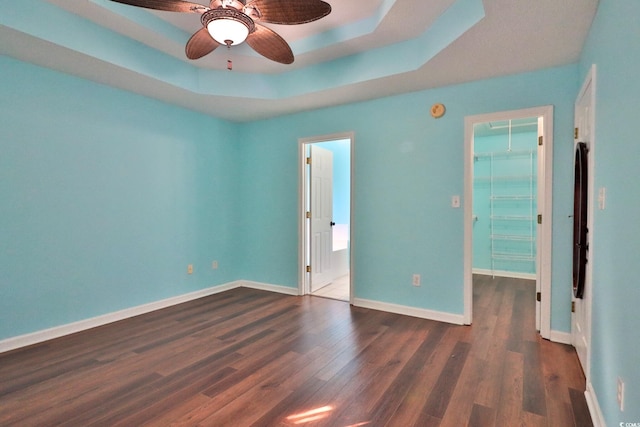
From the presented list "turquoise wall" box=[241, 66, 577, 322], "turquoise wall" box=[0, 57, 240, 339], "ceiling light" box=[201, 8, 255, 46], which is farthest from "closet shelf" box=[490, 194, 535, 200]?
"ceiling light" box=[201, 8, 255, 46]

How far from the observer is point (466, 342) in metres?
2.73

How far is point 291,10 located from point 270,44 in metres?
0.45

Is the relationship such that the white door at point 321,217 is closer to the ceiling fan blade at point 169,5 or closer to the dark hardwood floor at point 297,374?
the dark hardwood floor at point 297,374

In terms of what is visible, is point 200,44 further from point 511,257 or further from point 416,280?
point 511,257

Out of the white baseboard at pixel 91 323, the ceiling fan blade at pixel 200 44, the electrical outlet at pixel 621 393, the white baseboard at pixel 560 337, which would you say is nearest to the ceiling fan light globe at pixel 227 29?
the ceiling fan blade at pixel 200 44

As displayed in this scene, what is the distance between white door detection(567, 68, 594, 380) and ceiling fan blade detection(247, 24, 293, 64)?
196cm

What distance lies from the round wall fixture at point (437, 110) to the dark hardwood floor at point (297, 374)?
210 cm

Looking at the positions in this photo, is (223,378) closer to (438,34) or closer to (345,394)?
(345,394)

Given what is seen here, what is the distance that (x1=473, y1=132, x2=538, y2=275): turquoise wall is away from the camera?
520cm

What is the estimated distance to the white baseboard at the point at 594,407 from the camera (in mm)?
1627

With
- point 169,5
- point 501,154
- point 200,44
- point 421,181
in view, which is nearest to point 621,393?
point 421,181

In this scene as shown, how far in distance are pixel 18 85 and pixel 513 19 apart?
148 inches

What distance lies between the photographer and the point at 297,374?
221 cm

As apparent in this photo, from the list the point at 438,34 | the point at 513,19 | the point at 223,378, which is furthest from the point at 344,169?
the point at 223,378
